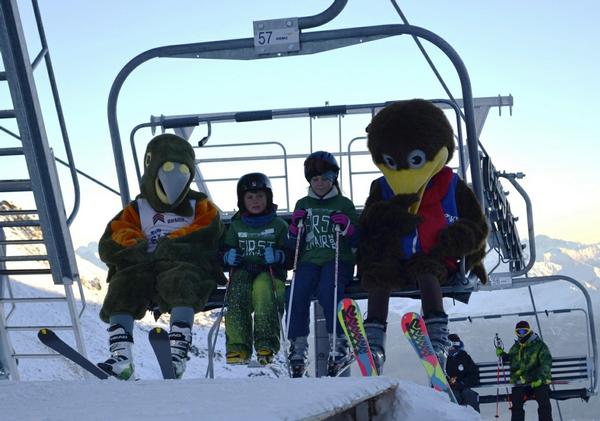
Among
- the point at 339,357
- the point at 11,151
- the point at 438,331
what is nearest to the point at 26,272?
the point at 11,151

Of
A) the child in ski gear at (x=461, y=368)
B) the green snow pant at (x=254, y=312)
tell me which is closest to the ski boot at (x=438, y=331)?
the green snow pant at (x=254, y=312)

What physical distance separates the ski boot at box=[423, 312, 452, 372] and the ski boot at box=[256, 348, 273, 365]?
0.79 m

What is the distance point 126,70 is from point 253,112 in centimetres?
85

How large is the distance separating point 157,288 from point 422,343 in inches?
53.5

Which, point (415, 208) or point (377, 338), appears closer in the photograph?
point (377, 338)

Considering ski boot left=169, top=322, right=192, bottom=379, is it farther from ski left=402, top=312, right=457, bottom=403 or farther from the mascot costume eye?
ski left=402, top=312, right=457, bottom=403

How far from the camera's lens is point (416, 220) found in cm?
442

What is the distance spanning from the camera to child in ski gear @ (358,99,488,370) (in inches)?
169

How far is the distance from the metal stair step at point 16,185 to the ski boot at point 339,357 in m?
1.79

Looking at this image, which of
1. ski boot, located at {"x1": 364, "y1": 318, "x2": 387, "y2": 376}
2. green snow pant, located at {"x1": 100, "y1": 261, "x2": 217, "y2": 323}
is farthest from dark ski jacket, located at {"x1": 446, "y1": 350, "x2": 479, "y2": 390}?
green snow pant, located at {"x1": 100, "y1": 261, "x2": 217, "y2": 323}

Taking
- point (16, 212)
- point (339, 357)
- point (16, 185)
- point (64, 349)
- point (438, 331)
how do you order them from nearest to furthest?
point (64, 349)
point (438, 331)
point (339, 357)
point (16, 185)
point (16, 212)

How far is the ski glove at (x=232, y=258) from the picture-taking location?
454 cm

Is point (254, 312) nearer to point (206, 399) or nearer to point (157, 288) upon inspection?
point (157, 288)

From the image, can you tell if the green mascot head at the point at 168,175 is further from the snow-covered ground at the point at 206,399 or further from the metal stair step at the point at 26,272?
the snow-covered ground at the point at 206,399
